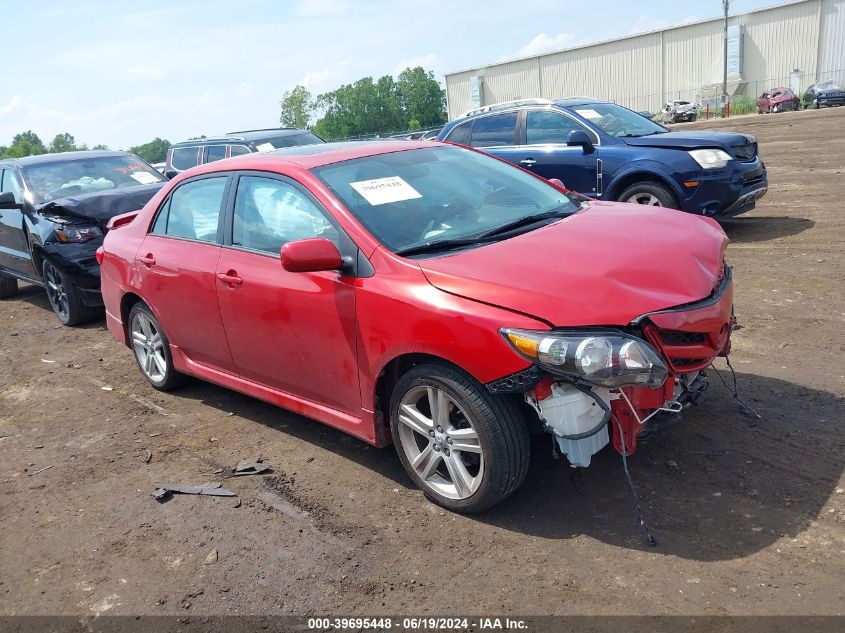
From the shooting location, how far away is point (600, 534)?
3.42m

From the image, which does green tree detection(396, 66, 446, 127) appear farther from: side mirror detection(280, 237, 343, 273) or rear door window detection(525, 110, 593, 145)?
side mirror detection(280, 237, 343, 273)

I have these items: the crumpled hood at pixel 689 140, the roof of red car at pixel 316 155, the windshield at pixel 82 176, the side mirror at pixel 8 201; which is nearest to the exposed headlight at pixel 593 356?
the roof of red car at pixel 316 155

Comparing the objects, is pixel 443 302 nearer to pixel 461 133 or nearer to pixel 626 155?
pixel 626 155

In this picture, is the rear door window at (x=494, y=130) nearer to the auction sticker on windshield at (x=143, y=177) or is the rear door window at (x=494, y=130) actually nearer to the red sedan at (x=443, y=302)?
the auction sticker on windshield at (x=143, y=177)

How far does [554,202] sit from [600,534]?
2.12 m

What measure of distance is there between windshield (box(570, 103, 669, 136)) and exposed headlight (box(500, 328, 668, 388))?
6820 mm

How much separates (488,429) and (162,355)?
3.29 meters

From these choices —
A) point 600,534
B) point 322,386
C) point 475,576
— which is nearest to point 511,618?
point 475,576

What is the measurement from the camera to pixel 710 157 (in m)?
8.75

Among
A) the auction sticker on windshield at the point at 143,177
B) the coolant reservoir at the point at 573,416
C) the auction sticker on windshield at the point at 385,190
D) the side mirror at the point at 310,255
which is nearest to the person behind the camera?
the coolant reservoir at the point at 573,416

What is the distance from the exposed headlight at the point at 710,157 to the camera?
8695 mm

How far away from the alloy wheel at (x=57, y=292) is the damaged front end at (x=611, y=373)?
662cm

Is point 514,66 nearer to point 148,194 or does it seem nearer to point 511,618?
point 148,194

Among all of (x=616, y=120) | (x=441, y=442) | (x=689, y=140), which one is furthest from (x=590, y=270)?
(x=616, y=120)
